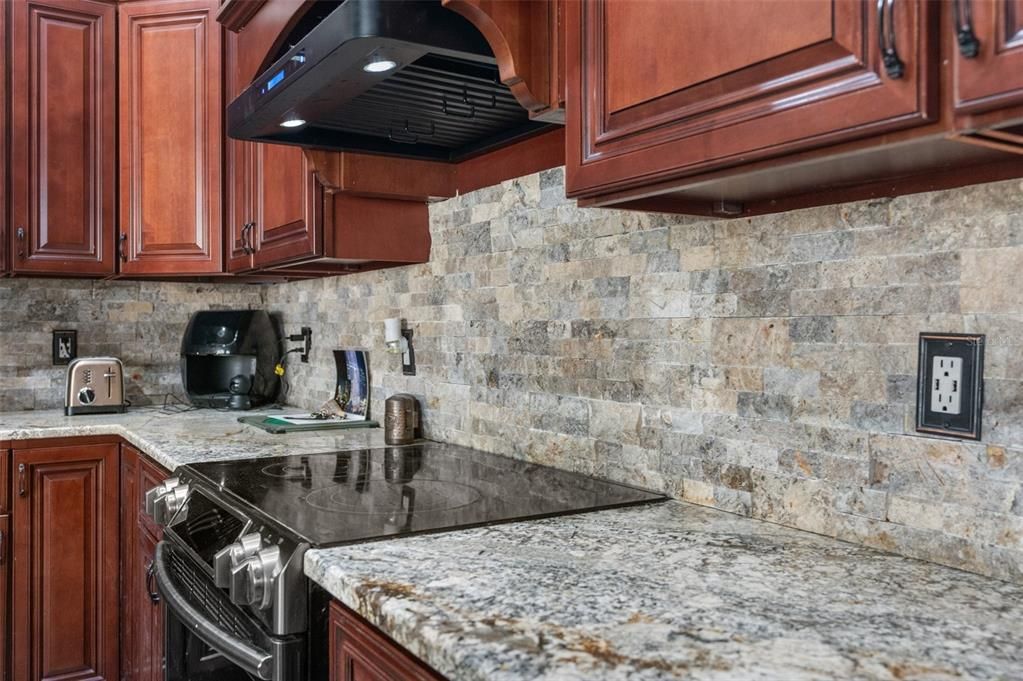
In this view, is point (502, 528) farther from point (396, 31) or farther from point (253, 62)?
point (253, 62)

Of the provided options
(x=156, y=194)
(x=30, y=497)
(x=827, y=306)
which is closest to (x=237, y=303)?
(x=156, y=194)

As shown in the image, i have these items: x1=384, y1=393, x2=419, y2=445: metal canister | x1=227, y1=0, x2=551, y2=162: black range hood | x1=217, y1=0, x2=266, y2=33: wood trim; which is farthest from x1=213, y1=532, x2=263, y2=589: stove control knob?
x1=217, y1=0, x2=266, y2=33: wood trim

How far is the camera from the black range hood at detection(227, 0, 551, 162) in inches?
51.4

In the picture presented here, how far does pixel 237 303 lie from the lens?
3.50 meters

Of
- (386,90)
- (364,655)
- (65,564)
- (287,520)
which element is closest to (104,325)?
(65,564)

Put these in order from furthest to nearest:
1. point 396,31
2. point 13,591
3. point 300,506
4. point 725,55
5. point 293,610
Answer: point 13,591 < point 300,506 < point 396,31 < point 293,610 < point 725,55

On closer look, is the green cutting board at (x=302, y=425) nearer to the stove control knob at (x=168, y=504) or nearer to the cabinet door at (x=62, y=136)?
the stove control knob at (x=168, y=504)

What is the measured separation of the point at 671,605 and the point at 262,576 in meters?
0.61

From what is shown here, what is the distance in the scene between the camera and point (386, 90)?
160 cm

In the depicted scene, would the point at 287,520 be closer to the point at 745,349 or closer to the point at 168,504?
the point at 168,504

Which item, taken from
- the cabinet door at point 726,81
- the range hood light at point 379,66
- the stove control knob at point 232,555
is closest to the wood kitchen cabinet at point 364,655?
the stove control knob at point 232,555

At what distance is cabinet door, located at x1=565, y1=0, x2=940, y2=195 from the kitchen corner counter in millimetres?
507

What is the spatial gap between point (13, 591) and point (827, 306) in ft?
8.08

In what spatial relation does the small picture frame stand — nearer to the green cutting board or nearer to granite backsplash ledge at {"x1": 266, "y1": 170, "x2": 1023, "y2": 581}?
the green cutting board
